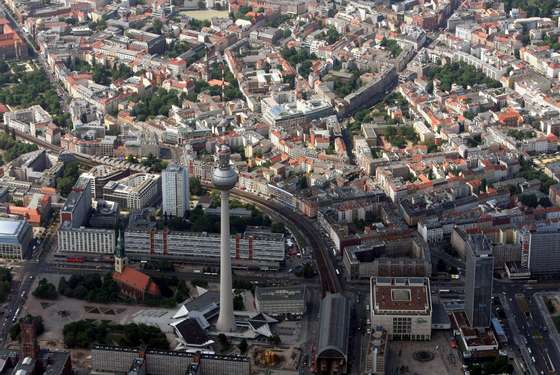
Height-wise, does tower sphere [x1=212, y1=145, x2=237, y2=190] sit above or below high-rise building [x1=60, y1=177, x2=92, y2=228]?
above

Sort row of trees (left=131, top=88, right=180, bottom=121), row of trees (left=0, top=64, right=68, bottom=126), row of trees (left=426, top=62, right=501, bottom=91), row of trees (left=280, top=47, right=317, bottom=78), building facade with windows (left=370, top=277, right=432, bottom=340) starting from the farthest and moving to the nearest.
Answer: row of trees (left=280, top=47, right=317, bottom=78) → row of trees (left=426, top=62, right=501, bottom=91) → row of trees (left=0, top=64, right=68, bottom=126) → row of trees (left=131, top=88, right=180, bottom=121) → building facade with windows (left=370, top=277, right=432, bottom=340)

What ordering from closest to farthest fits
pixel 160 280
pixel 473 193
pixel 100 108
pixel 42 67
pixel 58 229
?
pixel 160 280 → pixel 58 229 → pixel 473 193 → pixel 100 108 → pixel 42 67

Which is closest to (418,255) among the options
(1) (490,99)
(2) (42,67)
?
(1) (490,99)

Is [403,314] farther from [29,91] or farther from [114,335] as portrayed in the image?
[29,91]

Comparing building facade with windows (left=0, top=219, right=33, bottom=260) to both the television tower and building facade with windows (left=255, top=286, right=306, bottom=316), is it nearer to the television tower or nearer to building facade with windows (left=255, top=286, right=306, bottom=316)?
the television tower

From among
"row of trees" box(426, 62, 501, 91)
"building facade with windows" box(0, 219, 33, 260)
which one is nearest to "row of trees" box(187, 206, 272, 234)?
"building facade with windows" box(0, 219, 33, 260)

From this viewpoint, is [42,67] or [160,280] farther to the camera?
[42,67]

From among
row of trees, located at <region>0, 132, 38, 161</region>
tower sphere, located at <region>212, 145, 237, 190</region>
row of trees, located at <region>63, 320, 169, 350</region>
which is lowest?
row of trees, located at <region>0, 132, 38, 161</region>

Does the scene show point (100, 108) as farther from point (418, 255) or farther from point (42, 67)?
point (418, 255)
